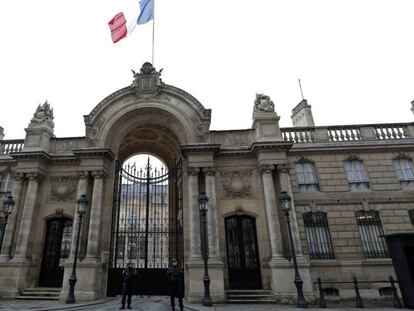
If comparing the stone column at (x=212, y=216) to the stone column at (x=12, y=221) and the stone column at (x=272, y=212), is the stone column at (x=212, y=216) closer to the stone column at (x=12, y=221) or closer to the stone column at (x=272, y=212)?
the stone column at (x=272, y=212)

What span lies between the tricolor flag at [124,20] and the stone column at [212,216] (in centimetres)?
1169

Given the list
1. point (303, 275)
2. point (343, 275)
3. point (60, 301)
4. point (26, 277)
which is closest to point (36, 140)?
point (26, 277)

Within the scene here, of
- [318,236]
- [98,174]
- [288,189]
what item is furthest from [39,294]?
[318,236]

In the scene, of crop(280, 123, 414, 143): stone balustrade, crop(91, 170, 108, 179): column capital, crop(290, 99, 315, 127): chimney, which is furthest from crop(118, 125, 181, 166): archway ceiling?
crop(290, 99, 315, 127): chimney

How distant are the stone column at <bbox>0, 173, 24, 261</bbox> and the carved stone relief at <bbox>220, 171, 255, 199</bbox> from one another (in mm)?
13336

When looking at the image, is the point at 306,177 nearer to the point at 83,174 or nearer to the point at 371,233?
the point at 371,233

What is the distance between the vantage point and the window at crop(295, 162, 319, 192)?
18.8 meters

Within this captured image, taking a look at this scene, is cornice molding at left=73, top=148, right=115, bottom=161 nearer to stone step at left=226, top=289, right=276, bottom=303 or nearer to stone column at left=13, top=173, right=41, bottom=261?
stone column at left=13, top=173, right=41, bottom=261

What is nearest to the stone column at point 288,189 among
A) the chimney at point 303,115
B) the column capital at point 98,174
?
the chimney at point 303,115

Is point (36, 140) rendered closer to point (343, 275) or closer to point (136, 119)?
point (136, 119)

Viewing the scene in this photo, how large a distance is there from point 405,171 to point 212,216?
1376cm

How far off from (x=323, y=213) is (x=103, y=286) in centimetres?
1449

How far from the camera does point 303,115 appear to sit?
80.3 ft

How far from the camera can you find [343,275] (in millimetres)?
16547
